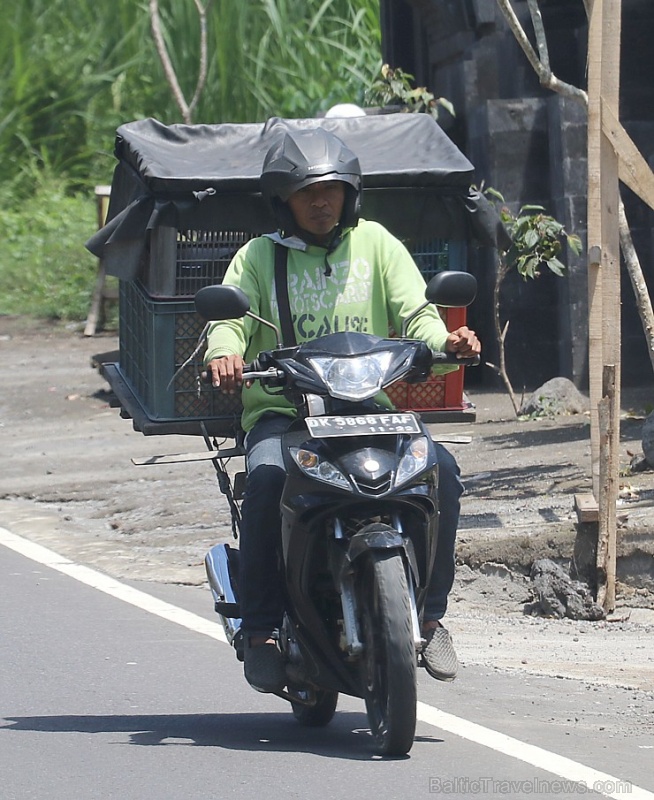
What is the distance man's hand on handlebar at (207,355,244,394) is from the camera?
4.99 meters

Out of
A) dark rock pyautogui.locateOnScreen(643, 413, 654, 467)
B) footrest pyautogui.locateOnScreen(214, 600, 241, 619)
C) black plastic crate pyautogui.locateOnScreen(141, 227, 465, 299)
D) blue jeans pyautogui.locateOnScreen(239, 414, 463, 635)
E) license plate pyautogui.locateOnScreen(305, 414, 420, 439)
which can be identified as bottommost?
dark rock pyautogui.locateOnScreen(643, 413, 654, 467)

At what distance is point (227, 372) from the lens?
197 inches

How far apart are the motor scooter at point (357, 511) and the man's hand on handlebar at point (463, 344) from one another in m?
0.04

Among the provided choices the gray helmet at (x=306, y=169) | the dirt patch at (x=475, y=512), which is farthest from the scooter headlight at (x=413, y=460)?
the dirt patch at (x=475, y=512)

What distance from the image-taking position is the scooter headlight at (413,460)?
4816 millimetres

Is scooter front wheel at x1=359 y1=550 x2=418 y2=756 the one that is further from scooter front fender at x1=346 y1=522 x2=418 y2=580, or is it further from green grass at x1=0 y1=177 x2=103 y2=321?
green grass at x1=0 y1=177 x2=103 y2=321

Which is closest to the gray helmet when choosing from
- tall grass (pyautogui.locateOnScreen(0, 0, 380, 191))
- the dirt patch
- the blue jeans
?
the blue jeans

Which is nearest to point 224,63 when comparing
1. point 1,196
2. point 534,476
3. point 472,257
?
point 1,196

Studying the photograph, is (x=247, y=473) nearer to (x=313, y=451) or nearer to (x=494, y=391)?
(x=313, y=451)

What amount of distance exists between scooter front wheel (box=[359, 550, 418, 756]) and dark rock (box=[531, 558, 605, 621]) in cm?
288

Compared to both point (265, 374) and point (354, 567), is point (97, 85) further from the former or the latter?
point (354, 567)

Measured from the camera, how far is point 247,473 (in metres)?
5.25

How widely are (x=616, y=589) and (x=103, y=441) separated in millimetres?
6313

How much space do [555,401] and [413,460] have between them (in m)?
8.52
